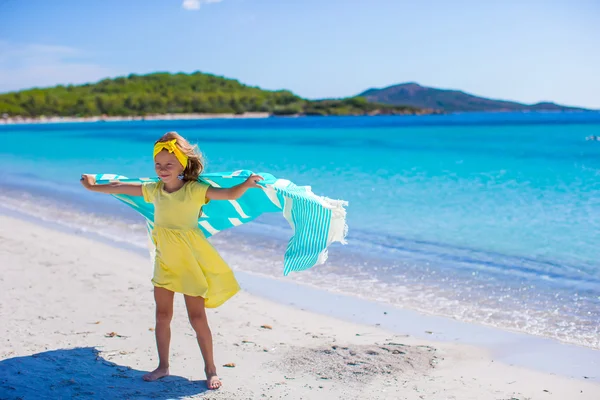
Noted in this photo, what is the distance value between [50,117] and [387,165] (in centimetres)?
13129

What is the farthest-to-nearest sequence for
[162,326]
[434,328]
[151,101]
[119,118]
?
[151,101], [119,118], [434,328], [162,326]


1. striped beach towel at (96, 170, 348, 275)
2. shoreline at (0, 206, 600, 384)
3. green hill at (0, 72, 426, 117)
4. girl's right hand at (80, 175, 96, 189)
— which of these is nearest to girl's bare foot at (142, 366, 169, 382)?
striped beach towel at (96, 170, 348, 275)

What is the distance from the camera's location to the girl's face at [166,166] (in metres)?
3.88

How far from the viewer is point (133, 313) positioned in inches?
220

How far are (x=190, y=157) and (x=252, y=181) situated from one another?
439 mm

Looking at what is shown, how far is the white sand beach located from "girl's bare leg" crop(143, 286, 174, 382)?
0.08m

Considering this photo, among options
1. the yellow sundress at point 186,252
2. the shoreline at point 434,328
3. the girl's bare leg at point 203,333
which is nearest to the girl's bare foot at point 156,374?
the girl's bare leg at point 203,333

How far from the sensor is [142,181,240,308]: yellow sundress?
12.9 feet

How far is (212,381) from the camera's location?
3988 mm

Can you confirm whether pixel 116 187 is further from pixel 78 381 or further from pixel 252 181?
pixel 78 381

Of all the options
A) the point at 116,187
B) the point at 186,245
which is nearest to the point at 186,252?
the point at 186,245

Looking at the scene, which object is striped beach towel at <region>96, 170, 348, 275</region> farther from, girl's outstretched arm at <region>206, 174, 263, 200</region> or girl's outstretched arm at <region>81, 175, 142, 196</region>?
girl's outstretched arm at <region>81, 175, 142, 196</region>

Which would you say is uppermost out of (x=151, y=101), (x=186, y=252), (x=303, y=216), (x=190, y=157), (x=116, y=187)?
(x=151, y=101)

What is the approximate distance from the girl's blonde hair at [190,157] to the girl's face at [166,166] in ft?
0.26
